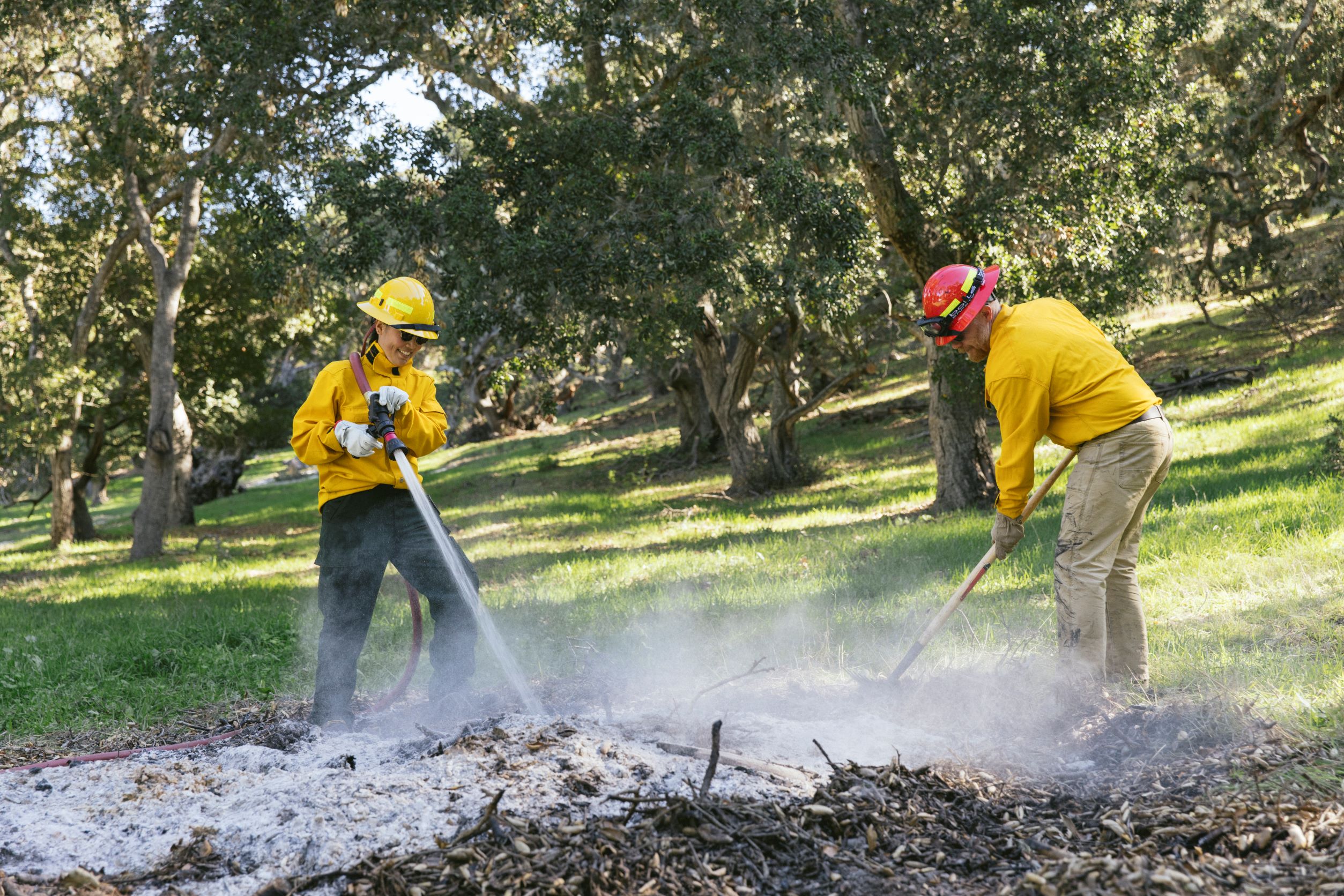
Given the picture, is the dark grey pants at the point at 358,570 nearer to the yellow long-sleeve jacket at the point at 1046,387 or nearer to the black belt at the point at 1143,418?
the yellow long-sleeve jacket at the point at 1046,387

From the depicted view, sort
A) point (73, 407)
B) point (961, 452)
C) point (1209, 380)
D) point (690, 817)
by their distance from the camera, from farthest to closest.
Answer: point (73, 407) < point (1209, 380) < point (961, 452) < point (690, 817)

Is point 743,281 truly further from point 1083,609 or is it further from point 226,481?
point 226,481

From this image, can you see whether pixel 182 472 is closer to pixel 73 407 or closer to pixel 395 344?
pixel 73 407

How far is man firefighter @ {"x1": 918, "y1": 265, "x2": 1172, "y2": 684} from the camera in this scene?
423cm

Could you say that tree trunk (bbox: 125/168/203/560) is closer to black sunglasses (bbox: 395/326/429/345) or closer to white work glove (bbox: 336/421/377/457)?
black sunglasses (bbox: 395/326/429/345)

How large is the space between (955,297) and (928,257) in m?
5.94

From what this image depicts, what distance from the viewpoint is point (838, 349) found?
1728 cm

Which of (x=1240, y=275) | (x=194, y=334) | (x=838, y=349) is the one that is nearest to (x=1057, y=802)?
(x=838, y=349)

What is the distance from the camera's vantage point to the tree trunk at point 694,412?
19328 mm

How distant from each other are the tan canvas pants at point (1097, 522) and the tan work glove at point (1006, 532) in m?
0.19

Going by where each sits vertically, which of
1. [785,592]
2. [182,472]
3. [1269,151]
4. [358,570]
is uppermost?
[1269,151]

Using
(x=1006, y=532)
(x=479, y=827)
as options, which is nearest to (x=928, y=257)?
(x=1006, y=532)

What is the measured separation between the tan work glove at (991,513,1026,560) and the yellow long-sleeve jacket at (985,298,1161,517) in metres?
0.09

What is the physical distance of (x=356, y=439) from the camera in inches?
169
